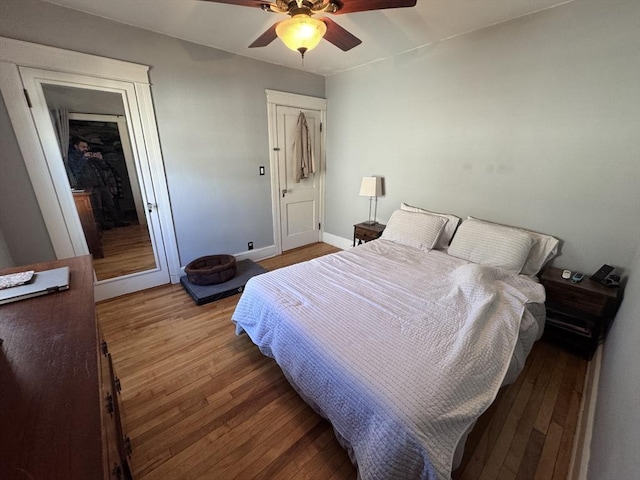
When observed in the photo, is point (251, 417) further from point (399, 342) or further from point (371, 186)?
point (371, 186)

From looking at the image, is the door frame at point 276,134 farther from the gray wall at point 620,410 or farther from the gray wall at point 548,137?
the gray wall at point 620,410

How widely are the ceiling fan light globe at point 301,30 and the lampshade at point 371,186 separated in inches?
73.9

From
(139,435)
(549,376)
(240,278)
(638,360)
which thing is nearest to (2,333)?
(139,435)

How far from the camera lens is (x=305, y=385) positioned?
4.52ft

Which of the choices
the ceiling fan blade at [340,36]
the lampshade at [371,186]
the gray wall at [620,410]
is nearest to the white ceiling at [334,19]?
the ceiling fan blade at [340,36]

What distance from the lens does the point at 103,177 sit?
8.09ft

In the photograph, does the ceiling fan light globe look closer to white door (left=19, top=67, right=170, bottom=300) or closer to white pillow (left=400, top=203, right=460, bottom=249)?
white door (left=19, top=67, right=170, bottom=300)

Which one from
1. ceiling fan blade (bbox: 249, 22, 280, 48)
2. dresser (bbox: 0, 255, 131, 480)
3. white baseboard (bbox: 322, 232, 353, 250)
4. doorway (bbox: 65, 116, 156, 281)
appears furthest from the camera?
white baseboard (bbox: 322, 232, 353, 250)

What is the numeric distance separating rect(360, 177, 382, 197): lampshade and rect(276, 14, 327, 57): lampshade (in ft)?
6.15

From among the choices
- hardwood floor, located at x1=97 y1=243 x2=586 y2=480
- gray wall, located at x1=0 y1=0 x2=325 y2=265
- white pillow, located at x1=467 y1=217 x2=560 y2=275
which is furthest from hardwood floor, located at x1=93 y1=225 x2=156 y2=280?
white pillow, located at x1=467 y1=217 x2=560 y2=275

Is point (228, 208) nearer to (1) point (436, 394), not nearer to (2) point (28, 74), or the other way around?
(2) point (28, 74)

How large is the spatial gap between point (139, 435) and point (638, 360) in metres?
2.33

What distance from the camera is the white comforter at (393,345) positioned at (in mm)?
985

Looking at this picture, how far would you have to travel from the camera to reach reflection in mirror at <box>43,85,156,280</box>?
2215 millimetres
